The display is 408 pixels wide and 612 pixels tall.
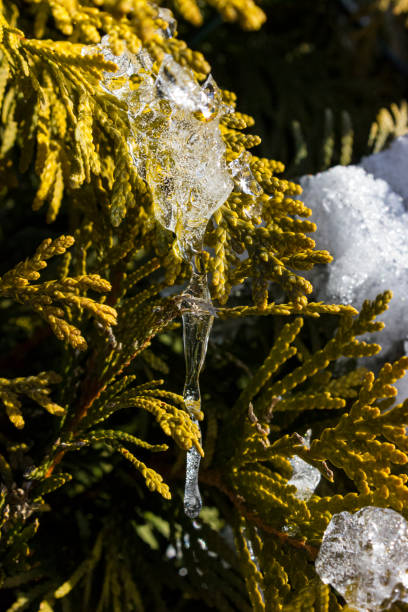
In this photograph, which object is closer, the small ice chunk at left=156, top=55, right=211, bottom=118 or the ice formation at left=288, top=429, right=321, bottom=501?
the small ice chunk at left=156, top=55, right=211, bottom=118

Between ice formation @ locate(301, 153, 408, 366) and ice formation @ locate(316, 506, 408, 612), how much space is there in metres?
0.46

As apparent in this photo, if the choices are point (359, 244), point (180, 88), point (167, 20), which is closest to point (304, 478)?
point (359, 244)

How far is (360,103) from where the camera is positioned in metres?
2.32

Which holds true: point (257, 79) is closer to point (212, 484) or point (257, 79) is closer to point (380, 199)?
point (380, 199)

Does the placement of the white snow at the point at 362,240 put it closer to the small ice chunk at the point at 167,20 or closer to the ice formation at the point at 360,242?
the ice formation at the point at 360,242

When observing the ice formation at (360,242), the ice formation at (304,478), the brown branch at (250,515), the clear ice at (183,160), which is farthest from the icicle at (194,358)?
the ice formation at (360,242)

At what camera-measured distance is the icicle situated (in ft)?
3.15

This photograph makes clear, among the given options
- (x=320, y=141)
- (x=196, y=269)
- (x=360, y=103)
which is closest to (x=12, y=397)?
(x=196, y=269)

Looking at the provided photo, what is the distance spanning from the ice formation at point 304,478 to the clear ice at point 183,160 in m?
0.24

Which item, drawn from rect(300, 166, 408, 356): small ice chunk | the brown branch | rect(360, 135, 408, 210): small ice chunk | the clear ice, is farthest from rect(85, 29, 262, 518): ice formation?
rect(360, 135, 408, 210): small ice chunk

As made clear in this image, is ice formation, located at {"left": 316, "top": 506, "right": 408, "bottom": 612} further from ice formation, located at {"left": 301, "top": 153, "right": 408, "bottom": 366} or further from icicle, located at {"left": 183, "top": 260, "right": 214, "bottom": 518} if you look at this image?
ice formation, located at {"left": 301, "top": 153, "right": 408, "bottom": 366}

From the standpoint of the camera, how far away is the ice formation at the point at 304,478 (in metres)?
1.10

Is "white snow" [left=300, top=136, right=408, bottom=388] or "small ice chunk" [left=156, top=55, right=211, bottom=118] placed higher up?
"white snow" [left=300, top=136, right=408, bottom=388]

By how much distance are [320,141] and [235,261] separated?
1071 millimetres
